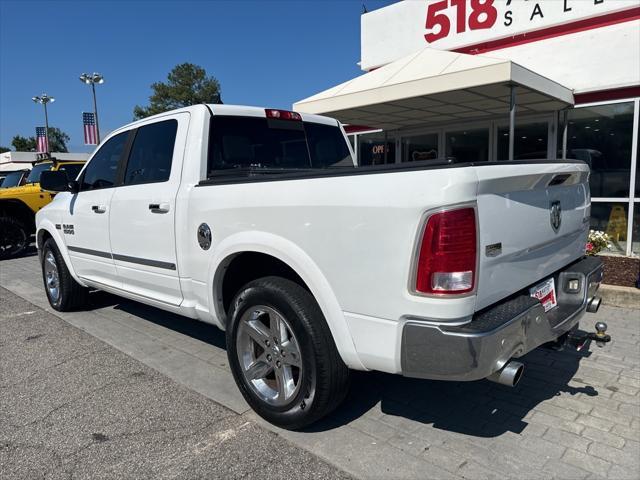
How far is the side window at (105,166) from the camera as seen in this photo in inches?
170

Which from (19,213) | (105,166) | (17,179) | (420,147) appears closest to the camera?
(105,166)

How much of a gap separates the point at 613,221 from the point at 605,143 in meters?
1.20

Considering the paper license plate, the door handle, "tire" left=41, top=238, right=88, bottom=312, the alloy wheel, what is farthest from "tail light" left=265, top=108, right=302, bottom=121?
"tire" left=41, top=238, right=88, bottom=312

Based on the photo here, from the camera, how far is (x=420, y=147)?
10.1 metres

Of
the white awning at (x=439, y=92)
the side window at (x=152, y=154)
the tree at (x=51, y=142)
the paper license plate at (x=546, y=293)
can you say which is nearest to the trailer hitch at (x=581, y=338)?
the paper license plate at (x=546, y=293)

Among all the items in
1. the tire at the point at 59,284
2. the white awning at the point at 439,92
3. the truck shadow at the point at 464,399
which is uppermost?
the white awning at the point at 439,92

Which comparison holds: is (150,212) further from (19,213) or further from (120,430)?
(19,213)

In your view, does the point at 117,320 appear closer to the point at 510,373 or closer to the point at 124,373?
the point at 124,373

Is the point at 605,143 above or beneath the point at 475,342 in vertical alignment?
above

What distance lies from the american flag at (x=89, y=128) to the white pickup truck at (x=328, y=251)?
2763 centimetres

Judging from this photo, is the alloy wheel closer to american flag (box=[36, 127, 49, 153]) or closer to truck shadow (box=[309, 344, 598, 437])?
truck shadow (box=[309, 344, 598, 437])

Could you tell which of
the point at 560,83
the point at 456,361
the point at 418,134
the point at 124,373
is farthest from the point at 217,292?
the point at 418,134

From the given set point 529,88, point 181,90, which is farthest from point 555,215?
point 181,90

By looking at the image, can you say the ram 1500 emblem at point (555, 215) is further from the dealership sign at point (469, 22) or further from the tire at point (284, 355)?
the dealership sign at point (469, 22)
